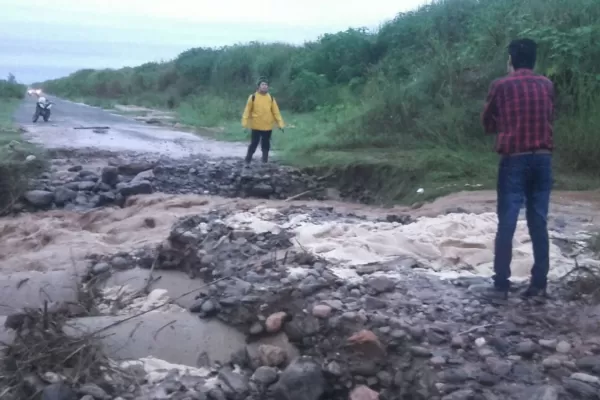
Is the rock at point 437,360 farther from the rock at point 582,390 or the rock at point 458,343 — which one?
the rock at point 582,390

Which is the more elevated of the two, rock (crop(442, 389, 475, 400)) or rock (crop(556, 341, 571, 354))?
rock (crop(556, 341, 571, 354))

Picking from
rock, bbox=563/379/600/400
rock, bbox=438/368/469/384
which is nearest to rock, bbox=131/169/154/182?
rock, bbox=438/368/469/384

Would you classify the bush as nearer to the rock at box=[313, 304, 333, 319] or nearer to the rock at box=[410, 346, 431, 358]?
the rock at box=[313, 304, 333, 319]

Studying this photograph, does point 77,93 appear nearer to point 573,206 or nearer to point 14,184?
point 14,184

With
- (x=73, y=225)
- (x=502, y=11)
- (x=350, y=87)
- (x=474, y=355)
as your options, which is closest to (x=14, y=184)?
(x=73, y=225)

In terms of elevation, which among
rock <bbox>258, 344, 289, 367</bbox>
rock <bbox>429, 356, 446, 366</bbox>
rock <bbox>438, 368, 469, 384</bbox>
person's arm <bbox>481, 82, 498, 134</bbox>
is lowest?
rock <bbox>258, 344, 289, 367</bbox>

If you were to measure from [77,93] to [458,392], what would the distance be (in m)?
49.4

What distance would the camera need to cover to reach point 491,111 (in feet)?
16.6

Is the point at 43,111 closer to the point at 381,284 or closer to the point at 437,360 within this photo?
the point at 381,284

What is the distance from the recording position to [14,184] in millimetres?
10883

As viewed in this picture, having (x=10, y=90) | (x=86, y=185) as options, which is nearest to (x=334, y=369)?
(x=86, y=185)

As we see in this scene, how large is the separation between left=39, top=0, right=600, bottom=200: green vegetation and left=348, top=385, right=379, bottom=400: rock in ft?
19.2

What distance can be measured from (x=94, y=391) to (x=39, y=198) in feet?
22.7

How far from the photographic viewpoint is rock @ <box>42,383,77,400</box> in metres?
4.40
